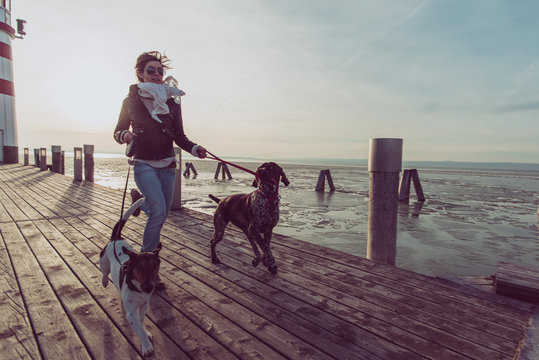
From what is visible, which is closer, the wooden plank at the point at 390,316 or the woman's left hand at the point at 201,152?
the wooden plank at the point at 390,316

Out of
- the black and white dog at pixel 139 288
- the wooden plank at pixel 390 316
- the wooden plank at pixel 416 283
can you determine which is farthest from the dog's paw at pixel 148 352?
the wooden plank at pixel 416 283

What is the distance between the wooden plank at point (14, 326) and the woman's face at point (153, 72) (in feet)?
7.65

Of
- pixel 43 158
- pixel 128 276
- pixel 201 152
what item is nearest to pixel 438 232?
pixel 201 152

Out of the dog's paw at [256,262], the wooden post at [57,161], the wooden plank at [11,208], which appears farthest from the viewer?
the wooden post at [57,161]

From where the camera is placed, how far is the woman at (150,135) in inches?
112

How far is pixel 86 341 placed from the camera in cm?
210

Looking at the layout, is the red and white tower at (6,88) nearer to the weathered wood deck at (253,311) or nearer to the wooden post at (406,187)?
the weathered wood deck at (253,311)

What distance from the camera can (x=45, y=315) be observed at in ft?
7.91

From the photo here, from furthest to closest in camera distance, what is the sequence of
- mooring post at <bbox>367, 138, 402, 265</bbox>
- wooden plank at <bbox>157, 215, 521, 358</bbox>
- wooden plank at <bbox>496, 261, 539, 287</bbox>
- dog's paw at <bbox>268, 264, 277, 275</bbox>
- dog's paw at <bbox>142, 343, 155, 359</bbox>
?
mooring post at <bbox>367, 138, 402, 265</bbox> < dog's paw at <bbox>268, 264, 277, 275</bbox> < wooden plank at <bbox>496, 261, 539, 287</bbox> < wooden plank at <bbox>157, 215, 521, 358</bbox> < dog's paw at <bbox>142, 343, 155, 359</bbox>

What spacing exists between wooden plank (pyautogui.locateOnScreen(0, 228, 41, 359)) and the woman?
1.05m

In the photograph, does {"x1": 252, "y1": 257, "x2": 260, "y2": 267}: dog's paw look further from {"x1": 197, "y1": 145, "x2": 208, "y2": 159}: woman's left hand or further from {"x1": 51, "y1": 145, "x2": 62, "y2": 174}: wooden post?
{"x1": 51, "y1": 145, "x2": 62, "y2": 174}: wooden post

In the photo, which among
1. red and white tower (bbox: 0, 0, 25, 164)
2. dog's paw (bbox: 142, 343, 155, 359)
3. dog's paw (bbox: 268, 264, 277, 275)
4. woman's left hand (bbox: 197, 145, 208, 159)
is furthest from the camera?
red and white tower (bbox: 0, 0, 25, 164)

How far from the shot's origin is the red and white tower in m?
20.1

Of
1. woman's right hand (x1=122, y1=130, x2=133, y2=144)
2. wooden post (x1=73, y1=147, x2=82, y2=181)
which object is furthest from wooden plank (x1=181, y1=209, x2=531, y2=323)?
wooden post (x1=73, y1=147, x2=82, y2=181)
